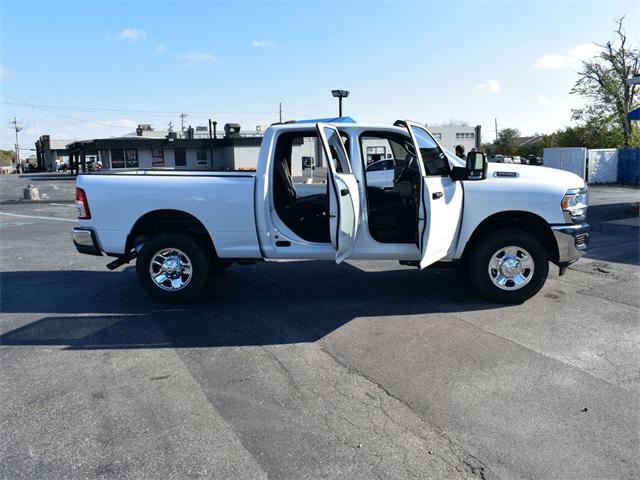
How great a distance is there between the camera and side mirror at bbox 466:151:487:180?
18.2 feet

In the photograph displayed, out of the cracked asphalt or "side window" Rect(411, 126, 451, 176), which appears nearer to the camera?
the cracked asphalt

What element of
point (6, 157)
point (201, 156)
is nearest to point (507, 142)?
point (201, 156)

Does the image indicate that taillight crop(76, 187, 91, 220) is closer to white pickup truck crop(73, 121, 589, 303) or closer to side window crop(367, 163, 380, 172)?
white pickup truck crop(73, 121, 589, 303)

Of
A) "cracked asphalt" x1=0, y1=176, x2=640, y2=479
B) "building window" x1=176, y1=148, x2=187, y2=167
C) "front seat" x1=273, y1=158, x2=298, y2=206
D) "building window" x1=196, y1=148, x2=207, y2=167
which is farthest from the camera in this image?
"building window" x1=196, y1=148, x2=207, y2=167

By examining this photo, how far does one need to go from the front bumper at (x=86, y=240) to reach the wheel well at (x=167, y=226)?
0.38 metres

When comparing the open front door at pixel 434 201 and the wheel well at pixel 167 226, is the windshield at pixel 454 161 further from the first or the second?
the wheel well at pixel 167 226

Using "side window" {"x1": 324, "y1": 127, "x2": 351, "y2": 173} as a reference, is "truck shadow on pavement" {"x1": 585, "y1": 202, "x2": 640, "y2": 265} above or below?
below

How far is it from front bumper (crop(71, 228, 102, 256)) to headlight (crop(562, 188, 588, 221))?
549 cm

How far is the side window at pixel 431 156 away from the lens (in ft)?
18.9

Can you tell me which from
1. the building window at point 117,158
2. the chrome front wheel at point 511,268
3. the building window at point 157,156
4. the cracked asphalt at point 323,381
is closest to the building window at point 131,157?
the building window at point 117,158

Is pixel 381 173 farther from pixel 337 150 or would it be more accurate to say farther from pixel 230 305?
pixel 230 305

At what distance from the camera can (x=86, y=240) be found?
5.97 m

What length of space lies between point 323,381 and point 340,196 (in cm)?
210

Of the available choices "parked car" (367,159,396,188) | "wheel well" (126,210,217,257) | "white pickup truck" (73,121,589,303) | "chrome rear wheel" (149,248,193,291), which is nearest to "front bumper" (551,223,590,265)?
"white pickup truck" (73,121,589,303)
